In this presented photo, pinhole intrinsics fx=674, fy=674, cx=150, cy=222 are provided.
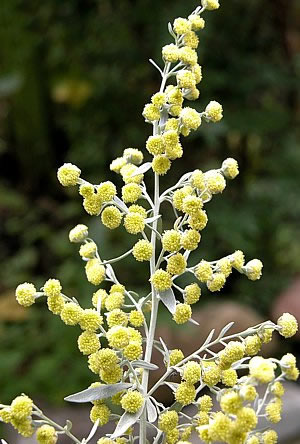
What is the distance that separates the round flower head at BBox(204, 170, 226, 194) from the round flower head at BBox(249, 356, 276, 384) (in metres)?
0.14

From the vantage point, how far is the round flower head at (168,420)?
49cm

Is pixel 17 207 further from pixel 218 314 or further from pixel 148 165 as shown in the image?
pixel 148 165

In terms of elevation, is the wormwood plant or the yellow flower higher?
the yellow flower

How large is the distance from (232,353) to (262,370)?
0.25ft

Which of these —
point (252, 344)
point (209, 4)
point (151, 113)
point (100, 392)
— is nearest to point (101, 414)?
point (100, 392)

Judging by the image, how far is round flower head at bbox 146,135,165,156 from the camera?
0.50m

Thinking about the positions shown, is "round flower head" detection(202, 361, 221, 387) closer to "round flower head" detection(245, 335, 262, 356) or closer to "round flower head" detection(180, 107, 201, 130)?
"round flower head" detection(245, 335, 262, 356)

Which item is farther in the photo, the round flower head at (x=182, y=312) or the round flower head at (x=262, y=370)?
the round flower head at (x=182, y=312)

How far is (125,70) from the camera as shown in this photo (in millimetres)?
2277

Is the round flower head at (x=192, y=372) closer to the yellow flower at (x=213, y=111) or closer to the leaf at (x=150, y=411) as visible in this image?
the leaf at (x=150, y=411)

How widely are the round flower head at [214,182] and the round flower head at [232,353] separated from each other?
0.36 feet

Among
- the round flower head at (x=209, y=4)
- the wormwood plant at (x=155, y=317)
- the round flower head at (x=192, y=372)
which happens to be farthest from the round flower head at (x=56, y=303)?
the round flower head at (x=209, y=4)

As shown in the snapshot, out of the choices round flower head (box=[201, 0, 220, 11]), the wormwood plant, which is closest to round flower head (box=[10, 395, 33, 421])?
the wormwood plant

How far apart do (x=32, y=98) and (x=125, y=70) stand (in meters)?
0.73
